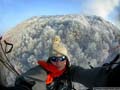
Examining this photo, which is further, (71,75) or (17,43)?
(17,43)

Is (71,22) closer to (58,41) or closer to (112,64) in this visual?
(58,41)

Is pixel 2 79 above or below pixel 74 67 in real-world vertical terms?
above

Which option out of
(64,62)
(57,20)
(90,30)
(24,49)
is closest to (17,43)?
(24,49)

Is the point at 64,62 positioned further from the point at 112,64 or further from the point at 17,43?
the point at 17,43

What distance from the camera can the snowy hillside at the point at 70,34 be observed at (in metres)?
10.2

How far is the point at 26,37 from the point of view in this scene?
1138 cm

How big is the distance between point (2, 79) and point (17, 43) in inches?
304

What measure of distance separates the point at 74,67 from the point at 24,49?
15.7ft

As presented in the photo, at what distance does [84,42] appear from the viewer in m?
10.9

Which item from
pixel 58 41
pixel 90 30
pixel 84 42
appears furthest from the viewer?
pixel 90 30

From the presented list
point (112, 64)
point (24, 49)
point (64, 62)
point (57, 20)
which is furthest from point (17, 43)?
point (112, 64)

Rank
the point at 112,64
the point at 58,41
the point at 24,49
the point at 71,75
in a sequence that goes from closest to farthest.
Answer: the point at 112,64
the point at 71,75
the point at 58,41
the point at 24,49

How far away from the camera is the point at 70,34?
11.2 meters

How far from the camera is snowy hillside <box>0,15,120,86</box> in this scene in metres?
10.2
